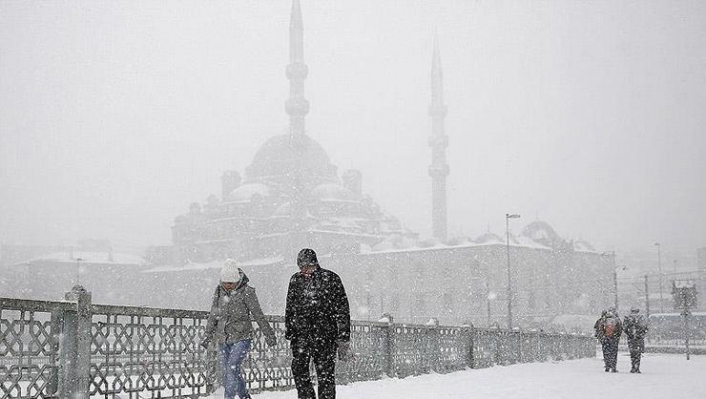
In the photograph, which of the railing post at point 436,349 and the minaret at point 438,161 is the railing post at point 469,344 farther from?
the minaret at point 438,161

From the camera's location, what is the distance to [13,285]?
66.9 m

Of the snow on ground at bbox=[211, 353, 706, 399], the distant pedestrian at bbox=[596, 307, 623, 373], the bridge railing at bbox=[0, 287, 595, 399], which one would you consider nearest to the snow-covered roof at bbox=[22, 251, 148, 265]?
the bridge railing at bbox=[0, 287, 595, 399]

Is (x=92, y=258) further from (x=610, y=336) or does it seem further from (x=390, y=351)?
(x=390, y=351)

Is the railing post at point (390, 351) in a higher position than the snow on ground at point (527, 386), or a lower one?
higher

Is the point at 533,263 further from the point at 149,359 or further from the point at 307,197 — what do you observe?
the point at 149,359

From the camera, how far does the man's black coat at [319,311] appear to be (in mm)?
5215

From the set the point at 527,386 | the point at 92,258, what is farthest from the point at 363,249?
the point at 527,386

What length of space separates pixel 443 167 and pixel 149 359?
179ft

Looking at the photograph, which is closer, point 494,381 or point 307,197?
point 494,381

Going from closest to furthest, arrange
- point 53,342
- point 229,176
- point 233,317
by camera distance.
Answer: point 53,342, point 233,317, point 229,176

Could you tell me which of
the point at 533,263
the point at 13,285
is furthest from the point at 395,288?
the point at 13,285

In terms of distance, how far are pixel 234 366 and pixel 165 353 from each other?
1.01 m

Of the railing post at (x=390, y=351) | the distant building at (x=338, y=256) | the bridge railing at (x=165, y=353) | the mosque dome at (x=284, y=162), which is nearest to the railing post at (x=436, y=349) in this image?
the bridge railing at (x=165, y=353)

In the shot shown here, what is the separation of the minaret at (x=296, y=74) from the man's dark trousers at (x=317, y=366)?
1998 inches
